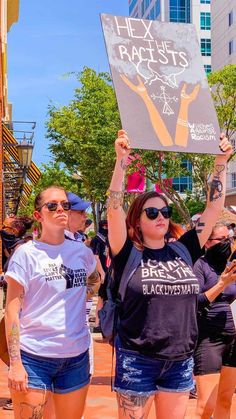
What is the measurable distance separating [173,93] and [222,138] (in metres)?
0.42

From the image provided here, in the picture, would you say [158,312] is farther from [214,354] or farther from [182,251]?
[214,354]

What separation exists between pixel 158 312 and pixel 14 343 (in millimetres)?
785

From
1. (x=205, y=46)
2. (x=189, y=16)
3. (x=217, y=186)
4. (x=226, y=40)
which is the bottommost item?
(x=217, y=186)

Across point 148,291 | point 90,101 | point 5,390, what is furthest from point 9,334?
point 90,101

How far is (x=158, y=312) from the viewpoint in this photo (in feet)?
12.5

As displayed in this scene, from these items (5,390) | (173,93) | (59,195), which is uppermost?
→ (173,93)

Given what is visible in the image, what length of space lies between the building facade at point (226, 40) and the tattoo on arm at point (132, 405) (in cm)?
5993

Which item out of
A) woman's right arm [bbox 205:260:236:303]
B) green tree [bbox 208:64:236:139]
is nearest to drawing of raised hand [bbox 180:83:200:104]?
woman's right arm [bbox 205:260:236:303]

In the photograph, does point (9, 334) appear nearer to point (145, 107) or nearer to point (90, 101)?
point (145, 107)

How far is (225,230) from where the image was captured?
17.7ft

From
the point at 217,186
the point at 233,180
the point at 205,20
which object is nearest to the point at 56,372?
the point at 217,186

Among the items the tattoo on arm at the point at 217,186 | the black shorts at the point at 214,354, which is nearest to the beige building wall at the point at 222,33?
the black shorts at the point at 214,354

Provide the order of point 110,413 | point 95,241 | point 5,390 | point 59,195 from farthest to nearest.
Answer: point 95,241, point 5,390, point 110,413, point 59,195

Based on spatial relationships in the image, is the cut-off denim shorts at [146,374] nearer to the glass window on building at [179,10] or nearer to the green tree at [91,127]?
the green tree at [91,127]
